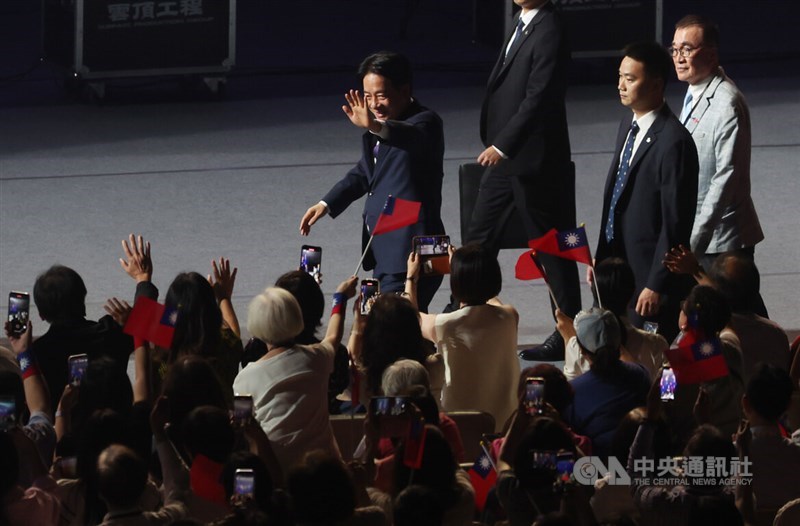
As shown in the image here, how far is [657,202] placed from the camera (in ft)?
21.3

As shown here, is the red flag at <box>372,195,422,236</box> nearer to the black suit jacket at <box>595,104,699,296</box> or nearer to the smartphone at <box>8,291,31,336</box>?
the black suit jacket at <box>595,104,699,296</box>

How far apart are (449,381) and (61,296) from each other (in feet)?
4.37

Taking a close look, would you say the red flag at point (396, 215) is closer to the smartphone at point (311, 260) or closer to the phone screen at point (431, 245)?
the phone screen at point (431, 245)

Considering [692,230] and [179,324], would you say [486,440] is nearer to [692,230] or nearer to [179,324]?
[179,324]

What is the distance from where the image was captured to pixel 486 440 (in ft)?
15.3

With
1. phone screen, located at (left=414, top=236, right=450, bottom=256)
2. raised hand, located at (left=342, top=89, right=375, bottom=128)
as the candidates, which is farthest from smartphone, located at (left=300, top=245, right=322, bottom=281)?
raised hand, located at (left=342, top=89, right=375, bottom=128)

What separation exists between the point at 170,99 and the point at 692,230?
7.23 meters

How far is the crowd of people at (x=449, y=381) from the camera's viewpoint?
13.6 ft

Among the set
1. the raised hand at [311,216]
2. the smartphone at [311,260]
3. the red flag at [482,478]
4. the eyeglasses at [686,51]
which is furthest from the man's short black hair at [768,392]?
the raised hand at [311,216]

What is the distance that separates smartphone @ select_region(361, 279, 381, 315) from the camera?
583 cm

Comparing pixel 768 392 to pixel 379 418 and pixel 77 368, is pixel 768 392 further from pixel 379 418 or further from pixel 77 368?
pixel 77 368

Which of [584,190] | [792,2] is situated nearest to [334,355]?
[584,190]

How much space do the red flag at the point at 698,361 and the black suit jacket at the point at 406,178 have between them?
2246mm


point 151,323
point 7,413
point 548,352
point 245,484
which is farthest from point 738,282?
point 7,413
